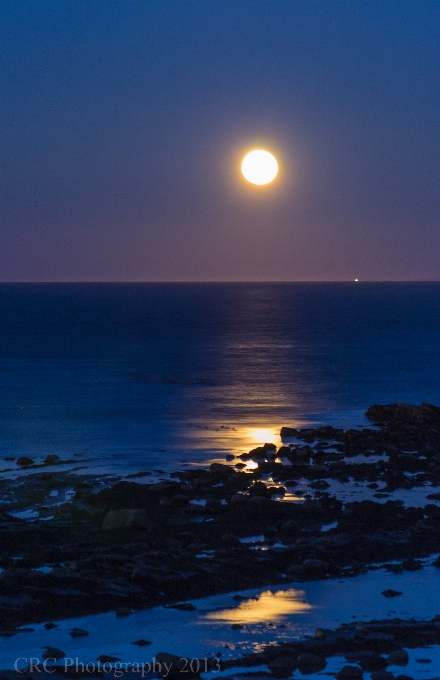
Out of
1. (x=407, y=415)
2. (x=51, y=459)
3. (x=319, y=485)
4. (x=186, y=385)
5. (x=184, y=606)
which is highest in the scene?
(x=186, y=385)

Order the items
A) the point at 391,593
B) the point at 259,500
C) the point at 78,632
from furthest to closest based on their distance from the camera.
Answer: the point at 259,500
the point at 391,593
the point at 78,632

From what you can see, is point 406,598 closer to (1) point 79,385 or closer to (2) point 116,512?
(2) point 116,512

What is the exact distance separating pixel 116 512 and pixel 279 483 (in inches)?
237

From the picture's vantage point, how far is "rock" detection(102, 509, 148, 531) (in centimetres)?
1764

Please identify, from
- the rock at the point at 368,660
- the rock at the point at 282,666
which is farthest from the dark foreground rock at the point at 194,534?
the rock at the point at 368,660

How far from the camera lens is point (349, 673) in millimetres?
10938

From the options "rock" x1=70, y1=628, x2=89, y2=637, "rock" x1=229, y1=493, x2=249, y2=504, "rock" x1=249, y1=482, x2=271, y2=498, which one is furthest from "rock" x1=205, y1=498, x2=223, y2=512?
"rock" x1=70, y1=628, x2=89, y2=637

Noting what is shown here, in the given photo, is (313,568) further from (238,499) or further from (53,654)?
(53,654)

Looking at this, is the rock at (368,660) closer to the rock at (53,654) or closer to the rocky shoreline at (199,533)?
the rocky shoreline at (199,533)

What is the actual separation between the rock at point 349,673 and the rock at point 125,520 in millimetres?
7268

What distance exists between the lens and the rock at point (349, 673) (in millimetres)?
10898

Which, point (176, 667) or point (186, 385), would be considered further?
point (186, 385)

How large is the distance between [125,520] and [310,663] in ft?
23.5

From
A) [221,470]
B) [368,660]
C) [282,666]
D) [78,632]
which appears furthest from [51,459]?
[368,660]
